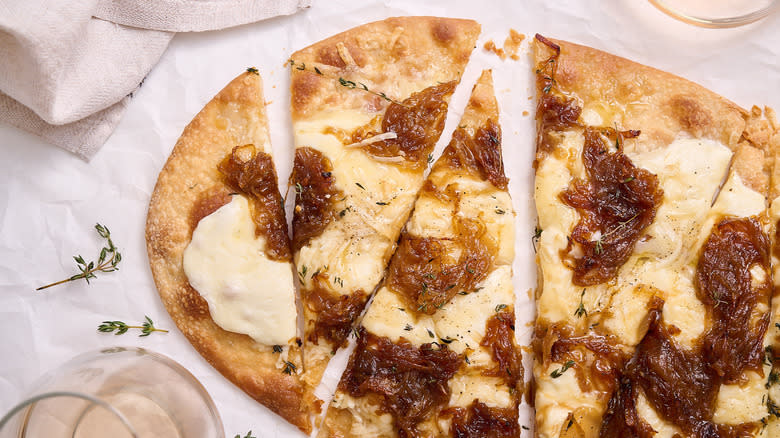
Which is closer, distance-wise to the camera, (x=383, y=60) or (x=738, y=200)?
(x=738, y=200)

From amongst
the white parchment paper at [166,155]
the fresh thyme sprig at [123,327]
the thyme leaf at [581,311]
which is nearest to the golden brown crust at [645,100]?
the white parchment paper at [166,155]

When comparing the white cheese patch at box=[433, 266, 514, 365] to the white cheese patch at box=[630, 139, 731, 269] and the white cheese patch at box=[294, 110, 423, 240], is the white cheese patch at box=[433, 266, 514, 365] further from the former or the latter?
the white cheese patch at box=[630, 139, 731, 269]

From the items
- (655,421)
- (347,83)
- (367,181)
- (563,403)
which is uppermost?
(347,83)

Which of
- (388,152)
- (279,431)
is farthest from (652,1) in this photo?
(279,431)

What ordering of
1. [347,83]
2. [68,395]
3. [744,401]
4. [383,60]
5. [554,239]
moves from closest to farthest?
[68,395]
[744,401]
[554,239]
[347,83]
[383,60]

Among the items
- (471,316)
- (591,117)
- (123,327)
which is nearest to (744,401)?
(471,316)

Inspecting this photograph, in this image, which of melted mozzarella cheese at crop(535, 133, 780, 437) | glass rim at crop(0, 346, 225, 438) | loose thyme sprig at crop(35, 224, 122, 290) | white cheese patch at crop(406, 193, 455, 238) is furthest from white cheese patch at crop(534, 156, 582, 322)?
loose thyme sprig at crop(35, 224, 122, 290)

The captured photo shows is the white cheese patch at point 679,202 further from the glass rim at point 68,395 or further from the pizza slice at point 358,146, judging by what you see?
the glass rim at point 68,395

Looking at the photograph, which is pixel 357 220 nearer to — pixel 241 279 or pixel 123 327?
pixel 241 279
